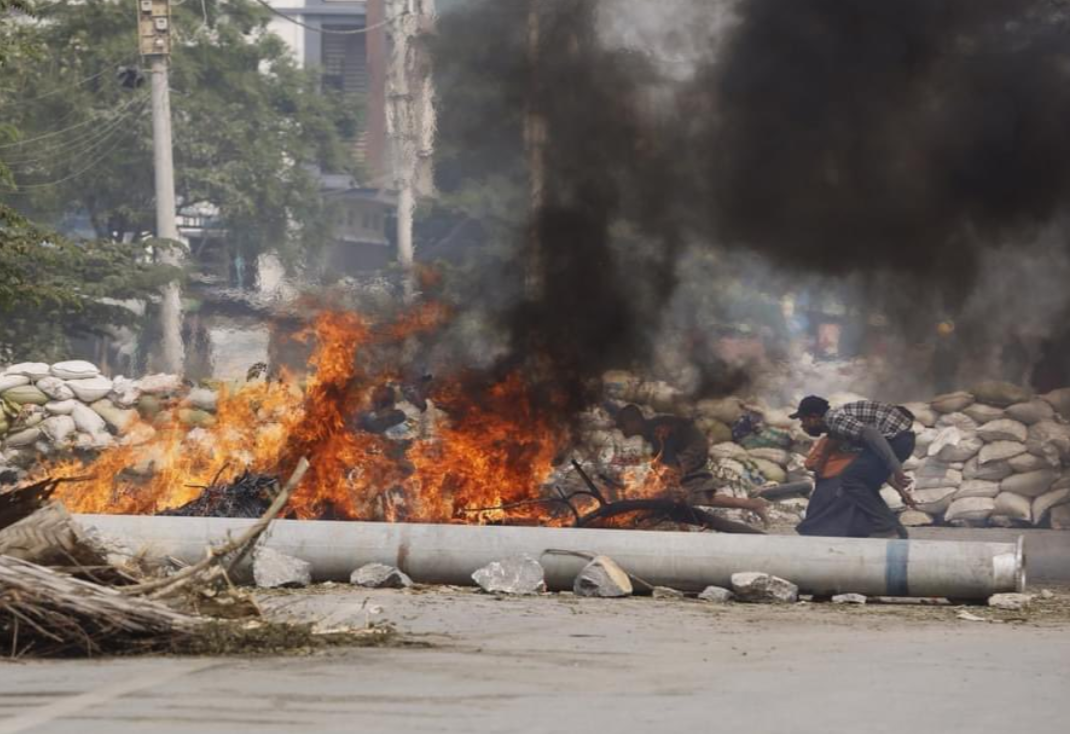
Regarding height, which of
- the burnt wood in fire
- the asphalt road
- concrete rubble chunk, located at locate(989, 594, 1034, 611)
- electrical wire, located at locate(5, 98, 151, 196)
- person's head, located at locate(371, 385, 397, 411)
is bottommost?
concrete rubble chunk, located at locate(989, 594, 1034, 611)

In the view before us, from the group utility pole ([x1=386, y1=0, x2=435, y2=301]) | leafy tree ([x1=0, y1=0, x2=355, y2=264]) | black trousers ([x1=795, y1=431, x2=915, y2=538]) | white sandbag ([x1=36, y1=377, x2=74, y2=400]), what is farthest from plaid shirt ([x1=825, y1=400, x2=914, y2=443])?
leafy tree ([x1=0, y1=0, x2=355, y2=264])

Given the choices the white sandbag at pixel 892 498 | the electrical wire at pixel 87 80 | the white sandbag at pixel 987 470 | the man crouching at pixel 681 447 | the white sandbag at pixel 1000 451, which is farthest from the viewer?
the electrical wire at pixel 87 80

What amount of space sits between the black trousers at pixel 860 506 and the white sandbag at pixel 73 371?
1022 centimetres

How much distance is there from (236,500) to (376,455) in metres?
1.67

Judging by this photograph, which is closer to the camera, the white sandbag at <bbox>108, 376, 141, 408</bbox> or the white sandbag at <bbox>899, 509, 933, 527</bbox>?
the white sandbag at <bbox>899, 509, 933, 527</bbox>

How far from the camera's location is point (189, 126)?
141 ft

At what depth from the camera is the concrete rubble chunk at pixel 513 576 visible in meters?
12.0

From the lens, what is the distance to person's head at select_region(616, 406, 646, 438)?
16.9m

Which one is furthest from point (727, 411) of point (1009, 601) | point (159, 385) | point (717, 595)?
point (1009, 601)

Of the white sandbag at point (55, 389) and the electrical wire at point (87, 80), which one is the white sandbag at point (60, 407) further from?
the electrical wire at point (87, 80)

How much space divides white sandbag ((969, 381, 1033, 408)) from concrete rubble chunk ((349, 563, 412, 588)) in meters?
9.28

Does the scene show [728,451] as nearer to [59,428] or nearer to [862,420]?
[862,420]

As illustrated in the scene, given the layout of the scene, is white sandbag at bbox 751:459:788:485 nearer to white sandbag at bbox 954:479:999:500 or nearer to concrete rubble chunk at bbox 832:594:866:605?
white sandbag at bbox 954:479:999:500

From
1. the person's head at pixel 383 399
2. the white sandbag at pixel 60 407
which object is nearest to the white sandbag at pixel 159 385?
the white sandbag at pixel 60 407
